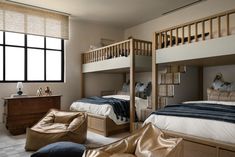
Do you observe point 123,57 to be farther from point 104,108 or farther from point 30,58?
point 30,58

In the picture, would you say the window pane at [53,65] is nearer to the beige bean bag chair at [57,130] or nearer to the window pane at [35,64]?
the window pane at [35,64]

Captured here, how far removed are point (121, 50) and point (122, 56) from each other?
0.24m

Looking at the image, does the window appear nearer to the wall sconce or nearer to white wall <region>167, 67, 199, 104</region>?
the wall sconce

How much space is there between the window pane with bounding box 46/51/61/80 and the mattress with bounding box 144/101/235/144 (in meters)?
3.32

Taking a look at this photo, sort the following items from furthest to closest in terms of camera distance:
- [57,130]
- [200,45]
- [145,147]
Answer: [57,130] → [200,45] → [145,147]

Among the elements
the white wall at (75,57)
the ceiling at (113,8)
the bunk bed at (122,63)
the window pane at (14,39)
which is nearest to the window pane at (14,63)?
the window pane at (14,39)

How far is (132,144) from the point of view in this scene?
5.96 feet

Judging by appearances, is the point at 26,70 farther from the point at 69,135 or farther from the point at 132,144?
the point at 132,144

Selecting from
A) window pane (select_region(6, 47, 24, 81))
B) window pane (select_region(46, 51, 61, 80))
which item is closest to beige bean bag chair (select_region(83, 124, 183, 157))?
window pane (select_region(6, 47, 24, 81))

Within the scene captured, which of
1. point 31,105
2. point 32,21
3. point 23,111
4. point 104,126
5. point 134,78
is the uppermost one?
point 32,21

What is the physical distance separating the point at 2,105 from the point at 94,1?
10.2 feet

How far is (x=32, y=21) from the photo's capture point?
4.70 meters

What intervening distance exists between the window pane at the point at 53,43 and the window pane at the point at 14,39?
2.03 ft

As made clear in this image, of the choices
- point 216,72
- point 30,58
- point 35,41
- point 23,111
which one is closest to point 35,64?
point 30,58
